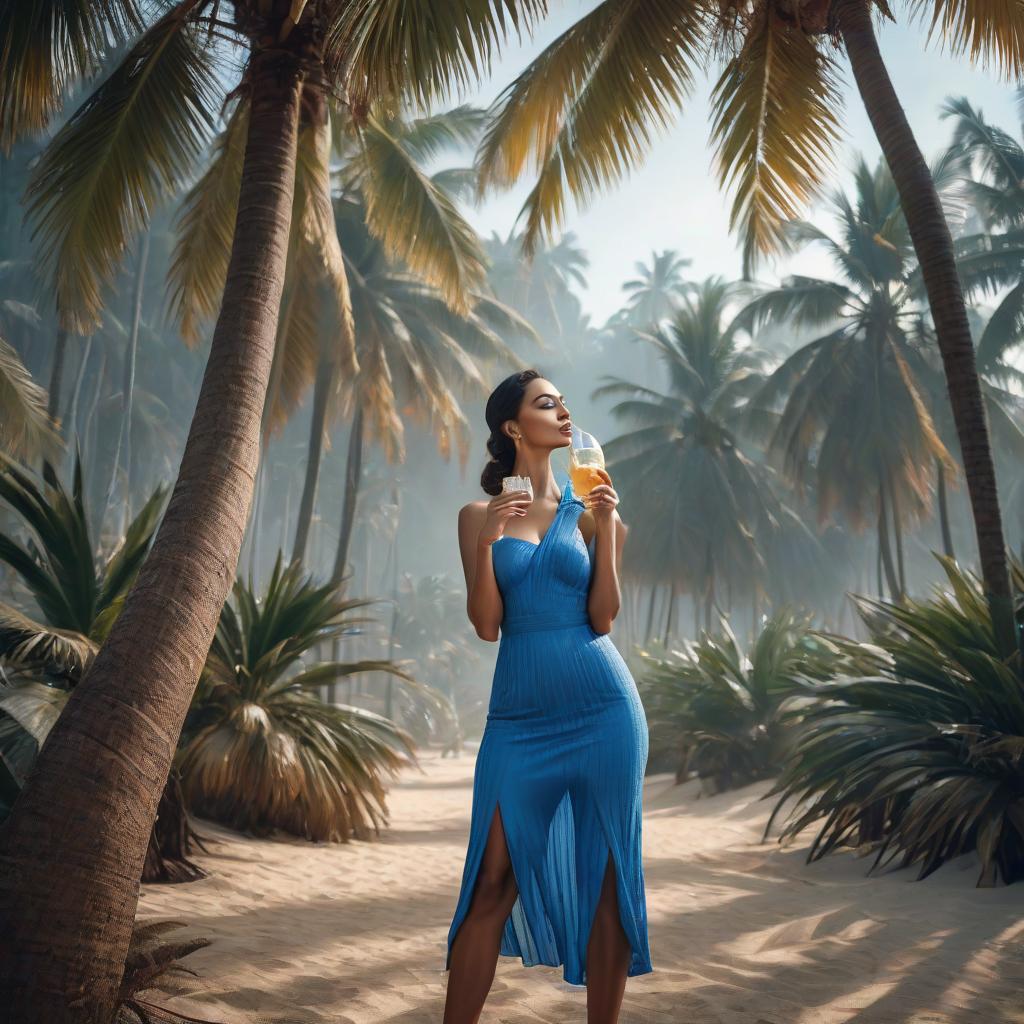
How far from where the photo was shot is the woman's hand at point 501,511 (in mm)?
2590

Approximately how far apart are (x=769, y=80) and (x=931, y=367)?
17.2 metres

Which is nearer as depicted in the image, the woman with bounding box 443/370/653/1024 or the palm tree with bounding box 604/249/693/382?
the woman with bounding box 443/370/653/1024

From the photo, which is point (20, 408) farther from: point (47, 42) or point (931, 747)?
point (931, 747)

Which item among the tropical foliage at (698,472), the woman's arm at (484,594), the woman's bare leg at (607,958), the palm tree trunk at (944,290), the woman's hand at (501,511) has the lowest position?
the woman's bare leg at (607,958)

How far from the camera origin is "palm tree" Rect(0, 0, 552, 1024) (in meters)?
2.41

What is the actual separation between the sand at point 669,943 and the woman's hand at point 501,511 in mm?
1686

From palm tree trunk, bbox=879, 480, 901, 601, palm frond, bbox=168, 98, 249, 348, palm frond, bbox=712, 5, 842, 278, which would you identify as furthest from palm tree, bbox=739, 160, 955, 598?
palm frond, bbox=168, 98, 249, 348

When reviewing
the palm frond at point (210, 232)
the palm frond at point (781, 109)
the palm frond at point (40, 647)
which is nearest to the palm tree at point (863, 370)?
the palm frond at point (781, 109)

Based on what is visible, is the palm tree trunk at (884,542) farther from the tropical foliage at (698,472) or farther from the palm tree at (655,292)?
the palm tree at (655,292)

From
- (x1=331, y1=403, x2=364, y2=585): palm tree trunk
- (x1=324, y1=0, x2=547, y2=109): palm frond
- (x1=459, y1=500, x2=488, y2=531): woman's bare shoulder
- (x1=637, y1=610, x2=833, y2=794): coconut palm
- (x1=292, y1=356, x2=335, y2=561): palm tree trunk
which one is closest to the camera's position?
(x1=459, y1=500, x2=488, y2=531): woman's bare shoulder

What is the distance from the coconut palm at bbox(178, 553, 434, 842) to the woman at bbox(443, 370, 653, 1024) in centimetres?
437

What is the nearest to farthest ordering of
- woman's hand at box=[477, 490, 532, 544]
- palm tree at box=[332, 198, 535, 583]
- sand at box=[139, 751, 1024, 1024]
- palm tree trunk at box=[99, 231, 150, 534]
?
woman's hand at box=[477, 490, 532, 544]
sand at box=[139, 751, 1024, 1024]
palm tree at box=[332, 198, 535, 583]
palm tree trunk at box=[99, 231, 150, 534]

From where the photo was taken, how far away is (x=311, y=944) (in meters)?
4.00

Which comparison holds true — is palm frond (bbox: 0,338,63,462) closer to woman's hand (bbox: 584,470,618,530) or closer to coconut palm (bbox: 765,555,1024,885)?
coconut palm (bbox: 765,555,1024,885)
